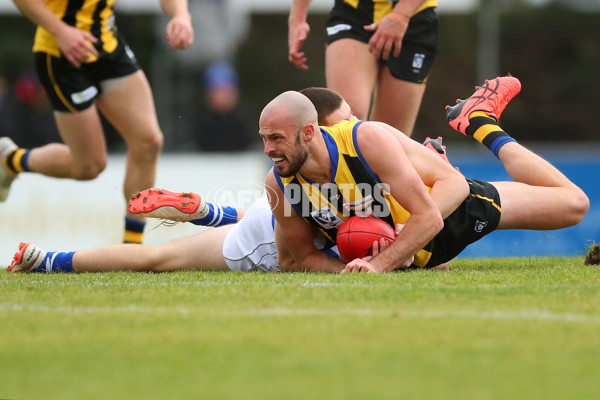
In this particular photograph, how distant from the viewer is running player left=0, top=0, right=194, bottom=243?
272 inches

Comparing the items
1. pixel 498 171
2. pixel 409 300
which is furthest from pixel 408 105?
pixel 498 171

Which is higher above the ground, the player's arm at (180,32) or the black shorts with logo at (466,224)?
the player's arm at (180,32)

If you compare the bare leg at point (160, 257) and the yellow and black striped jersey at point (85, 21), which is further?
the yellow and black striped jersey at point (85, 21)

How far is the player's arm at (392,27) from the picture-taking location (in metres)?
6.66

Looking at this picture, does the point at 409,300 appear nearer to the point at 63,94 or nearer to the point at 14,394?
the point at 14,394

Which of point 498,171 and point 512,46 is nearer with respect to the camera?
point 498,171

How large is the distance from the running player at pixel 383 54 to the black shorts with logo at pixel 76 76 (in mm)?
1584

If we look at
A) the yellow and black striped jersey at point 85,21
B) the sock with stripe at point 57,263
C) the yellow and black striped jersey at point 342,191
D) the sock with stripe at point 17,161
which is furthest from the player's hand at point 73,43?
the yellow and black striped jersey at point 342,191

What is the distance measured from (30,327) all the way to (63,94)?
3.66 metres

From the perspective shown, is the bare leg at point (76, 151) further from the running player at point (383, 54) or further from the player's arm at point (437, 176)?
the player's arm at point (437, 176)

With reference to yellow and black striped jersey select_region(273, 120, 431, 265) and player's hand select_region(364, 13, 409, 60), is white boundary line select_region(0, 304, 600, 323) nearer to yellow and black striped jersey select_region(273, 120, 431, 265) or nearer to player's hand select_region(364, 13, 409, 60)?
yellow and black striped jersey select_region(273, 120, 431, 265)

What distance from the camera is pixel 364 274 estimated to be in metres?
5.03

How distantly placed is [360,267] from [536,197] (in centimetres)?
142

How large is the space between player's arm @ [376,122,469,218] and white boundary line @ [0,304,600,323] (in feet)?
5.52
